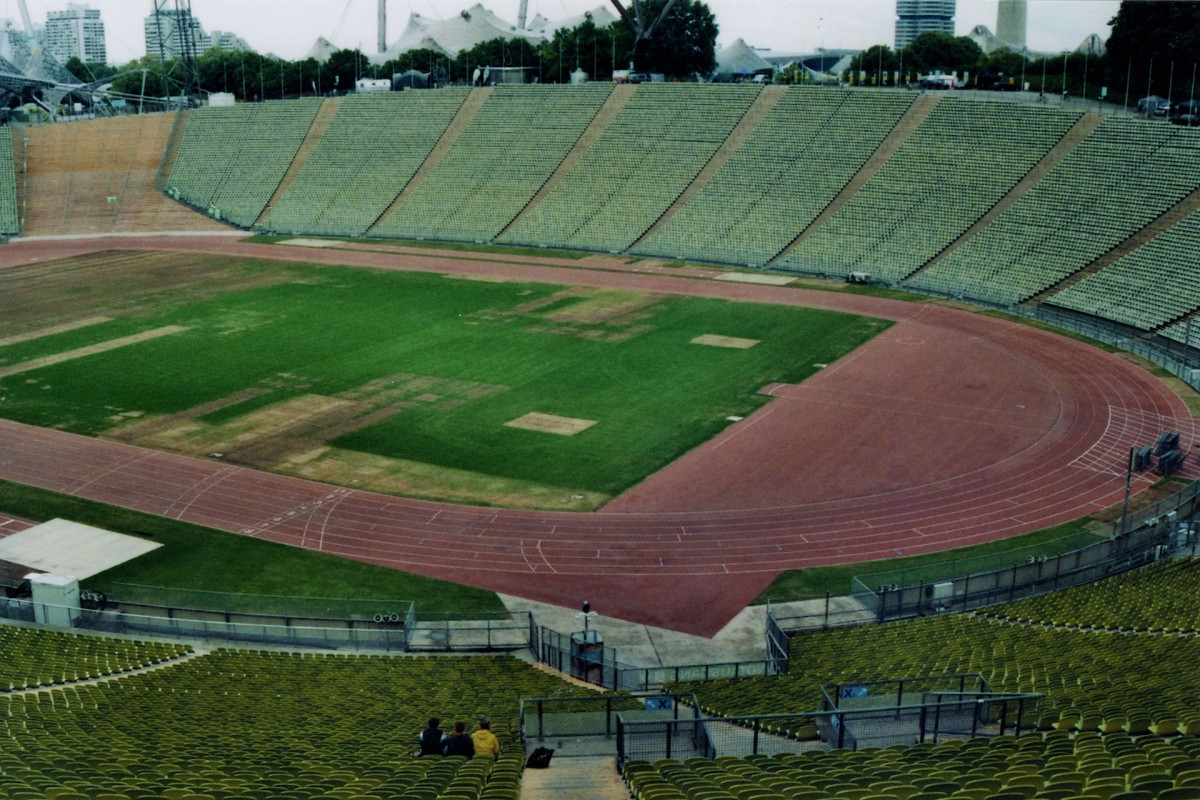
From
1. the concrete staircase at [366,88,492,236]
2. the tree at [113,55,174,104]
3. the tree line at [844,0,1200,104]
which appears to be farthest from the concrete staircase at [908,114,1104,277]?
the tree at [113,55,174,104]

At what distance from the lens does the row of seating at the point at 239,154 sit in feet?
347

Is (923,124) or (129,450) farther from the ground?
(923,124)

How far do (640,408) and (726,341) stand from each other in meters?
12.8

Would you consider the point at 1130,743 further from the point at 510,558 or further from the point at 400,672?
the point at 510,558

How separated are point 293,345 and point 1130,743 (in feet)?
179

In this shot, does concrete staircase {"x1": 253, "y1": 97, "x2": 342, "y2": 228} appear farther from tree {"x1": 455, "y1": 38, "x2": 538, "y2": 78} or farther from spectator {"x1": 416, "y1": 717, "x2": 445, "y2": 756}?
spectator {"x1": 416, "y1": 717, "x2": 445, "y2": 756}

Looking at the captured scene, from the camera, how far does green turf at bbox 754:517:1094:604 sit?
34.2 metres

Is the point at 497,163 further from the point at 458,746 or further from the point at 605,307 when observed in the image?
the point at 458,746

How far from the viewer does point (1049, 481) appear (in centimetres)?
4241

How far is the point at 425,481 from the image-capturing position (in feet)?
141

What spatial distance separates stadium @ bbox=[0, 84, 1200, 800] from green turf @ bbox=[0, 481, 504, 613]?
98cm

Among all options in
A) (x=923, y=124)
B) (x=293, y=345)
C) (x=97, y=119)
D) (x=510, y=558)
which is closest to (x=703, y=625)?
(x=510, y=558)

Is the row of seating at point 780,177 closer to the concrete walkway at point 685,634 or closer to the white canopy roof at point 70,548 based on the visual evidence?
the concrete walkway at point 685,634

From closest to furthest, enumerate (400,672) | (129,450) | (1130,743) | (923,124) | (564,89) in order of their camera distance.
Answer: (1130,743) < (400,672) < (129,450) < (923,124) < (564,89)
